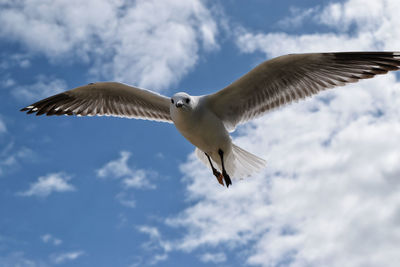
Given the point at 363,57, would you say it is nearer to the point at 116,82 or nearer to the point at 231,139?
the point at 231,139

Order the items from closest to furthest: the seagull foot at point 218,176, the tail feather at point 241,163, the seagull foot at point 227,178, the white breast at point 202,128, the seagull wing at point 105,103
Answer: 1. the white breast at point 202,128
2. the seagull foot at point 227,178
3. the seagull foot at point 218,176
4. the tail feather at point 241,163
5. the seagull wing at point 105,103

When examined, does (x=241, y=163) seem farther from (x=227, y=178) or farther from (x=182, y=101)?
(x=182, y=101)

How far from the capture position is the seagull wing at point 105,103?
225 inches

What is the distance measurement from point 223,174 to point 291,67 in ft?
4.53

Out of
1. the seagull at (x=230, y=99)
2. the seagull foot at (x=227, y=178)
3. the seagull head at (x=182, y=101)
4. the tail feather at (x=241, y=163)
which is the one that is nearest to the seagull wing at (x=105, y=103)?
the seagull at (x=230, y=99)

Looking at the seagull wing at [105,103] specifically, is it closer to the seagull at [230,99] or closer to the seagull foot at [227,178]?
the seagull at [230,99]

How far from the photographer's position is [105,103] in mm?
5945

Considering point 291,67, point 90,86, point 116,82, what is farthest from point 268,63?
point 90,86

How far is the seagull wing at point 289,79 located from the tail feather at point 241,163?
381mm

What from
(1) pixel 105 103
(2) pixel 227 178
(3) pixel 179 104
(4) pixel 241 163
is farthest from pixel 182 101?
(1) pixel 105 103

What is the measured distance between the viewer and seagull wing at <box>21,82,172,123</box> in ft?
18.7

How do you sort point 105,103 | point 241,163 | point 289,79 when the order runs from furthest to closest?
point 105,103, point 241,163, point 289,79

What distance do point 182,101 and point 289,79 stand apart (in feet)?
3.94

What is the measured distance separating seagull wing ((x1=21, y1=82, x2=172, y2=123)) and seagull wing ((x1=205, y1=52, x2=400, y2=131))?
0.83 meters
